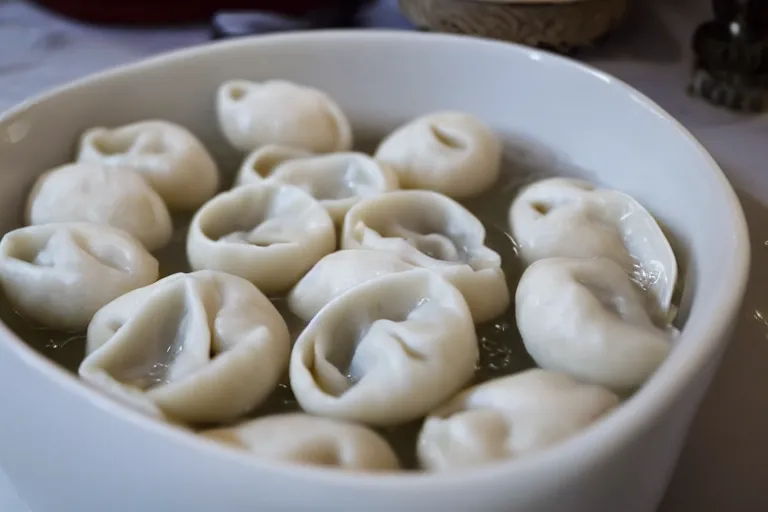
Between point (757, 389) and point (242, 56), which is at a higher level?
point (242, 56)

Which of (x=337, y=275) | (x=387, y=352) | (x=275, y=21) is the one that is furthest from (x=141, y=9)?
(x=387, y=352)

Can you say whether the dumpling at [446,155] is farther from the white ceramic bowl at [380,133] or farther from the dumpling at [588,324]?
the dumpling at [588,324]

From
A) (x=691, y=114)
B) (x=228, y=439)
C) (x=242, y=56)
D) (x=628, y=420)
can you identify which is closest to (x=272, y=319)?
(x=228, y=439)

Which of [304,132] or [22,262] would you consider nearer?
[22,262]

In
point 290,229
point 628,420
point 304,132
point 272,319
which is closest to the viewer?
point 628,420

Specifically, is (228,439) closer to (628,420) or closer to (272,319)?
(272,319)

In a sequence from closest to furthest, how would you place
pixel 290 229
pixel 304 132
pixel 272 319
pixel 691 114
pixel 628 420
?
pixel 628 420 → pixel 272 319 → pixel 290 229 → pixel 304 132 → pixel 691 114

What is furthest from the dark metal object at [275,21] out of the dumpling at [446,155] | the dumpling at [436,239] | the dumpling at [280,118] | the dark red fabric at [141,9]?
the dumpling at [436,239]
